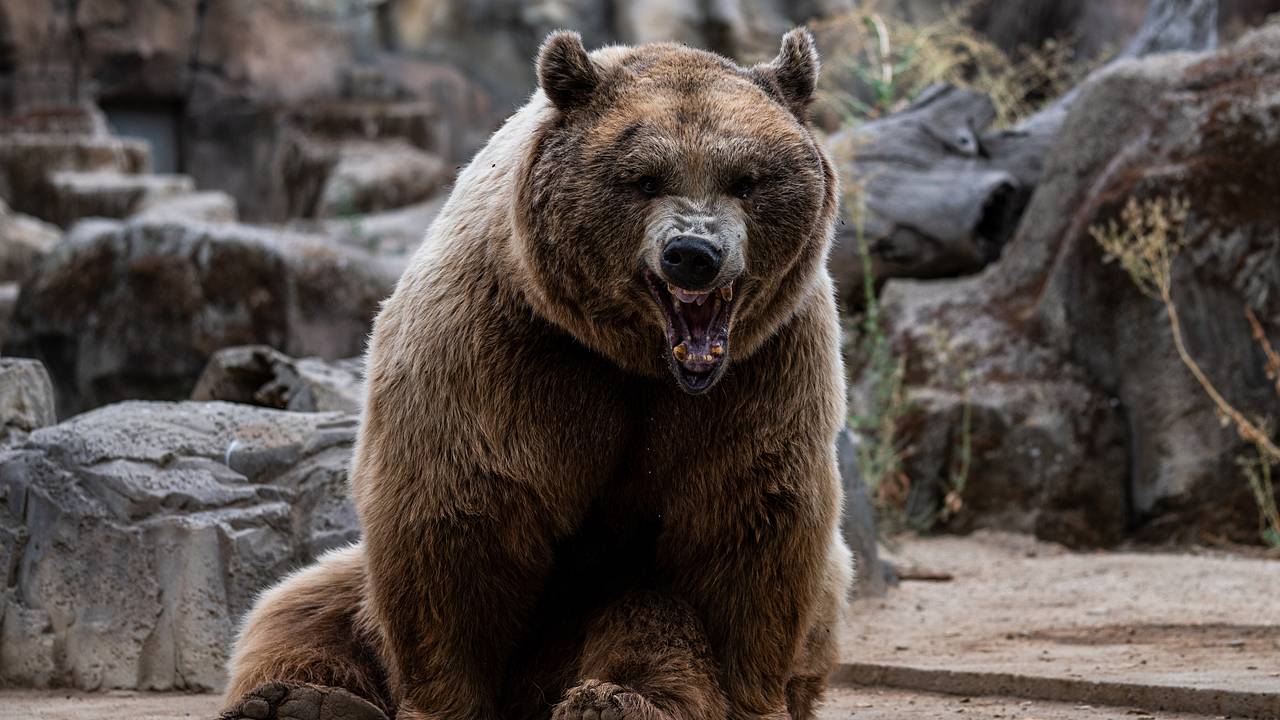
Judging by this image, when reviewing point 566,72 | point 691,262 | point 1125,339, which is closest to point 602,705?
point 691,262

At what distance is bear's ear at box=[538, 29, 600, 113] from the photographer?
3.58 metres

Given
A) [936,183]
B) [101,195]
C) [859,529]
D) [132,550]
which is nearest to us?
[132,550]

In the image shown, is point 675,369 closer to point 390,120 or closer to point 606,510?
point 606,510

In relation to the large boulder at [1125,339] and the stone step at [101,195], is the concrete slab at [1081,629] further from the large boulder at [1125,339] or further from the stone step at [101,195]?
the stone step at [101,195]

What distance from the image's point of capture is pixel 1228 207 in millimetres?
8102

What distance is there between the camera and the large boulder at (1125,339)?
316 inches

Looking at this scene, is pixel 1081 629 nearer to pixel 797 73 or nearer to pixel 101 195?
pixel 797 73

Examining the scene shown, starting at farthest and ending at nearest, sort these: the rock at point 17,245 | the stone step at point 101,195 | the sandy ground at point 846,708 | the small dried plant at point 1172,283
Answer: the stone step at point 101,195, the rock at point 17,245, the small dried plant at point 1172,283, the sandy ground at point 846,708

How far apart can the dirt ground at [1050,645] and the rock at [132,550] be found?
0.44ft

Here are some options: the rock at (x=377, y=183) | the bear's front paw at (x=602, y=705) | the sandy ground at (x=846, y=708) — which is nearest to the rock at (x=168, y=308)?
the sandy ground at (x=846, y=708)

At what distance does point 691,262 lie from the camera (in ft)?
10.7

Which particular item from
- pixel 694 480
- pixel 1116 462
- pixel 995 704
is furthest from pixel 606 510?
pixel 1116 462

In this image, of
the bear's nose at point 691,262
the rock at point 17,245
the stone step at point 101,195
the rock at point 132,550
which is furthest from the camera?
the stone step at point 101,195

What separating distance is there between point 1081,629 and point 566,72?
336cm
